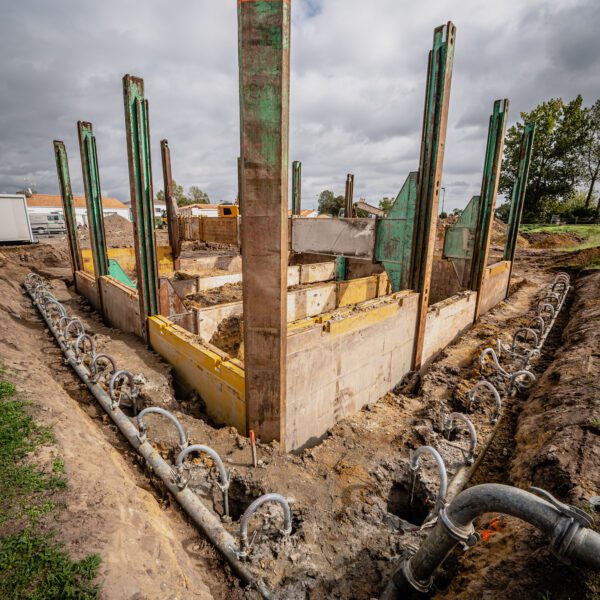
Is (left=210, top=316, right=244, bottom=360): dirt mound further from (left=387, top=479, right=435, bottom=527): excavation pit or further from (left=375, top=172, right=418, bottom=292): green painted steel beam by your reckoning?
(left=387, top=479, right=435, bottom=527): excavation pit

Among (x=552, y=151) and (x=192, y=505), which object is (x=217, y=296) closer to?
(x=192, y=505)

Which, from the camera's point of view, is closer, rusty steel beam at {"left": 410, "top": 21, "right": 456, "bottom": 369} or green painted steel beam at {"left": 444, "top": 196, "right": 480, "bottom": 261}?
rusty steel beam at {"left": 410, "top": 21, "right": 456, "bottom": 369}

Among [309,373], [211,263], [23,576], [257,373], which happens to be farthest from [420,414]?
[211,263]

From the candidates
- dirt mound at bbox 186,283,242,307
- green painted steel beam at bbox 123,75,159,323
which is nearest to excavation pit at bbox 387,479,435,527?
green painted steel beam at bbox 123,75,159,323

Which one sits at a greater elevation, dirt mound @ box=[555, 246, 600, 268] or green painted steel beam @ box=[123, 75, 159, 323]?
green painted steel beam @ box=[123, 75, 159, 323]

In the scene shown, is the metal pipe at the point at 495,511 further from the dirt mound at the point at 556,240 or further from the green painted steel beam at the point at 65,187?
the dirt mound at the point at 556,240

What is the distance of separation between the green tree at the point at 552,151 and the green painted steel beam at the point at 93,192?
3671cm

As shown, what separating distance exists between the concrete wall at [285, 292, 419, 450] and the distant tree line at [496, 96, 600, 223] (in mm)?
35043

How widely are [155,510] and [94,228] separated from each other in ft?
28.7

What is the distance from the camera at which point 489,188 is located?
9273 millimetres

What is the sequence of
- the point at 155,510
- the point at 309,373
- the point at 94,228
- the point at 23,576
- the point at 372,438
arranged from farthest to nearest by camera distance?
the point at 94,228, the point at 372,438, the point at 309,373, the point at 155,510, the point at 23,576

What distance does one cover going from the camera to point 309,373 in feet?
15.4

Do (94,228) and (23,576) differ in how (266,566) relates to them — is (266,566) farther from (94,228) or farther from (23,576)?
(94,228)

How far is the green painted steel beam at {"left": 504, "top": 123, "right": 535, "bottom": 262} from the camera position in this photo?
10977mm
